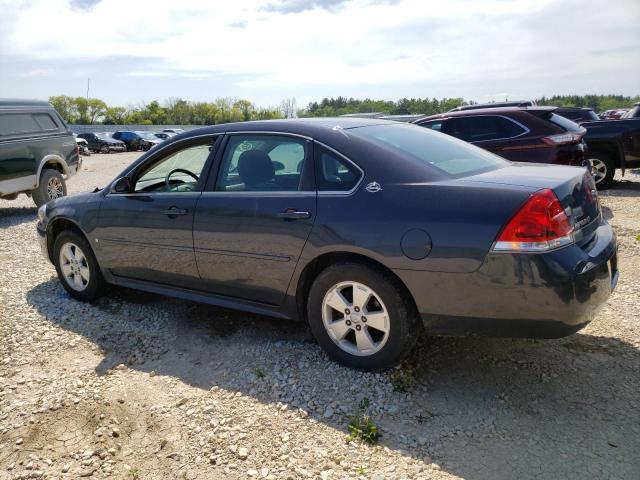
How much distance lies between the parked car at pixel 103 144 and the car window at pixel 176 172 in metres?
36.1

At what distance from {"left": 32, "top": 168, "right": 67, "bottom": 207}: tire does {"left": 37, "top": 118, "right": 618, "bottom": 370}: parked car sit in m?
6.45

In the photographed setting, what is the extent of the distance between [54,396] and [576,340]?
350 centimetres

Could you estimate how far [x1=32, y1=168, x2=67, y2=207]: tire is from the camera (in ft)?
33.0

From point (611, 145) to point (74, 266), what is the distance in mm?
9335

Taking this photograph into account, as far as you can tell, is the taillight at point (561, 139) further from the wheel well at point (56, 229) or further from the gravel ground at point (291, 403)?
the wheel well at point (56, 229)

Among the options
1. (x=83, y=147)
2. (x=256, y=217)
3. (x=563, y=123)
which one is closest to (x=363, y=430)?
(x=256, y=217)

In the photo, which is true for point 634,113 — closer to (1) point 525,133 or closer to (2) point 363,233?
(1) point 525,133

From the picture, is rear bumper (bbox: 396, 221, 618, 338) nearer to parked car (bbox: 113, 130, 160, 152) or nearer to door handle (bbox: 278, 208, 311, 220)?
door handle (bbox: 278, 208, 311, 220)

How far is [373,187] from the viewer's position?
10.5 ft

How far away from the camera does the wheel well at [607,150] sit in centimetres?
998

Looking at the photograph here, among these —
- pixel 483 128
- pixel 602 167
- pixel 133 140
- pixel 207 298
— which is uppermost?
pixel 483 128

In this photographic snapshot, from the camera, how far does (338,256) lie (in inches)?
131

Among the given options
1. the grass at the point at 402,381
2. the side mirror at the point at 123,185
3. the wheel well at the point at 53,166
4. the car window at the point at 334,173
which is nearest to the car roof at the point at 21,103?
the wheel well at the point at 53,166

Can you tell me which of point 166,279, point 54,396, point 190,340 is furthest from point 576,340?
point 54,396
